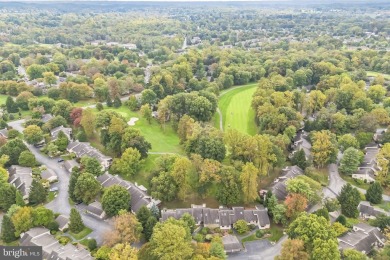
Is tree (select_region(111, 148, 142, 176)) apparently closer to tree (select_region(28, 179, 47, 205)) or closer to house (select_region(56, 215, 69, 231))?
tree (select_region(28, 179, 47, 205))

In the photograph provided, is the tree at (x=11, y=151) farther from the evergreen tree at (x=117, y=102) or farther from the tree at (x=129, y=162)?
the evergreen tree at (x=117, y=102)

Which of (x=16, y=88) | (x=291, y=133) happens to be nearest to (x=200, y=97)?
(x=291, y=133)

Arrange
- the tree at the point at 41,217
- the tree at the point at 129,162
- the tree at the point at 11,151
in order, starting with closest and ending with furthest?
1. the tree at the point at 41,217
2. the tree at the point at 129,162
3. the tree at the point at 11,151

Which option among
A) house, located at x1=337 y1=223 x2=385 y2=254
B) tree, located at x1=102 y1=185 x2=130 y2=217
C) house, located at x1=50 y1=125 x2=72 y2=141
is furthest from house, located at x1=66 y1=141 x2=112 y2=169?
house, located at x1=337 y1=223 x2=385 y2=254

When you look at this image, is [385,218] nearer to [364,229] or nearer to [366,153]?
[364,229]

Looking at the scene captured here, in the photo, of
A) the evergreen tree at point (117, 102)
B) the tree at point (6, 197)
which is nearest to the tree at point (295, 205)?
the tree at point (6, 197)

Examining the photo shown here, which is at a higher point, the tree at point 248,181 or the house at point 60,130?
the tree at point 248,181

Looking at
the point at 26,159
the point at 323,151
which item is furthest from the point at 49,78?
the point at 323,151
